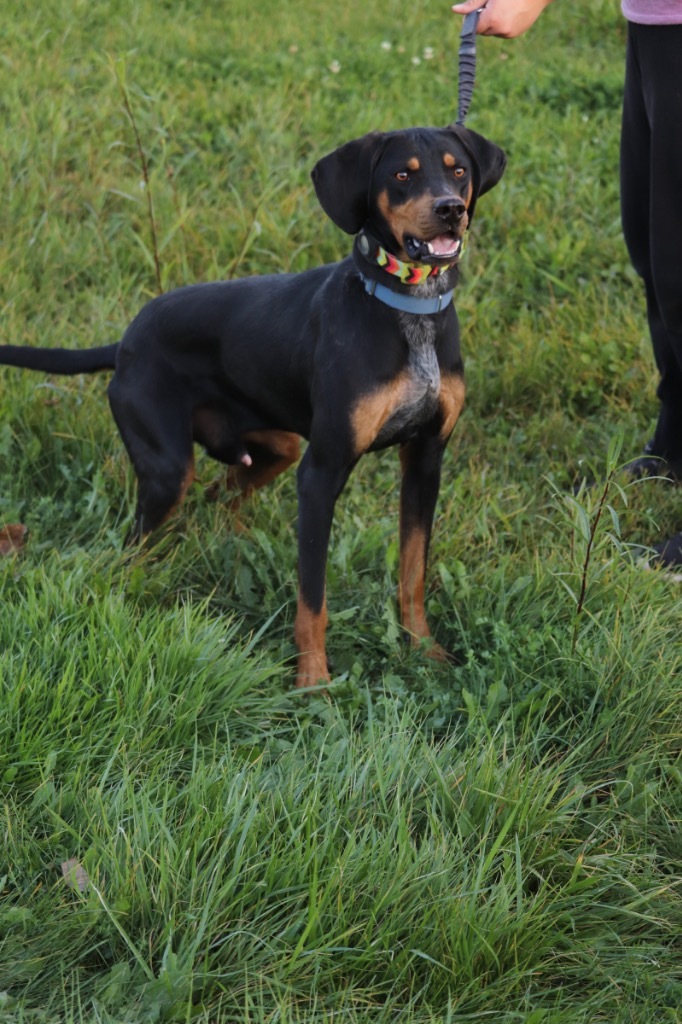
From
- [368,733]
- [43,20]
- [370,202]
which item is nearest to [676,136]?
[370,202]

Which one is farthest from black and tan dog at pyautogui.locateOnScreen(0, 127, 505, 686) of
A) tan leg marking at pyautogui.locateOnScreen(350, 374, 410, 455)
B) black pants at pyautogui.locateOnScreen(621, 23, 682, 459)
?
black pants at pyautogui.locateOnScreen(621, 23, 682, 459)

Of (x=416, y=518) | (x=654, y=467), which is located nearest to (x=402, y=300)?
(x=416, y=518)

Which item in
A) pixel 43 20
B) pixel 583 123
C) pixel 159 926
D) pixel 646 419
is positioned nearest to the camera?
pixel 159 926

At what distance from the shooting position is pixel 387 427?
9.73 ft

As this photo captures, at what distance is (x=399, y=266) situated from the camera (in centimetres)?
282

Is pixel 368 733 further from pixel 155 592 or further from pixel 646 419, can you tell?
pixel 646 419

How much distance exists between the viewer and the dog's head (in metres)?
2.73

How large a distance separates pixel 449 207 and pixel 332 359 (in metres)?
0.49

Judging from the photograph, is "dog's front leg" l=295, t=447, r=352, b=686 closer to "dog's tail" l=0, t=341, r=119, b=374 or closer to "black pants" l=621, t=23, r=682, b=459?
"dog's tail" l=0, t=341, r=119, b=374

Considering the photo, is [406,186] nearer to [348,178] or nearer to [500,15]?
[348,178]

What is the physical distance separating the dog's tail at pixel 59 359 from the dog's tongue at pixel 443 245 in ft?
3.75

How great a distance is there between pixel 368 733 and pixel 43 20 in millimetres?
5792

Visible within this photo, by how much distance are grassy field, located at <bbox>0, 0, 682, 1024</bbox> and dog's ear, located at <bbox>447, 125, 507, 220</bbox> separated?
862 millimetres

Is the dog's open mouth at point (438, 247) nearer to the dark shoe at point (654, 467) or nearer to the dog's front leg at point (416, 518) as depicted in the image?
the dog's front leg at point (416, 518)
